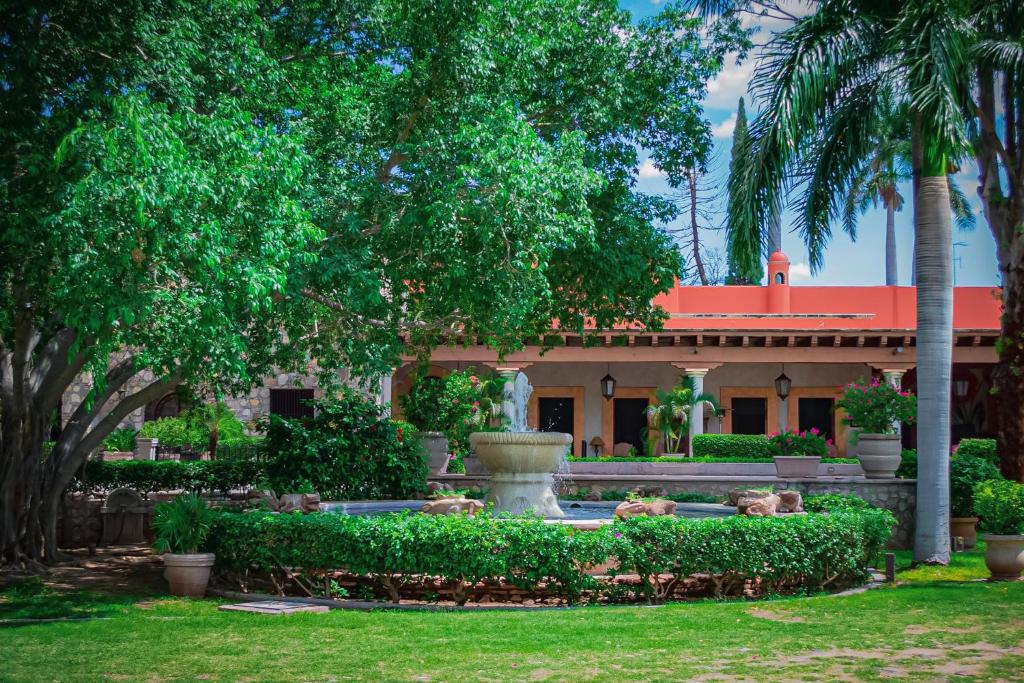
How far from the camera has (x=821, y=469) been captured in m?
19.6

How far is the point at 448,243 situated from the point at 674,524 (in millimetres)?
3512

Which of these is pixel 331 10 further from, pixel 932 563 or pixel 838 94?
pixel 932 563

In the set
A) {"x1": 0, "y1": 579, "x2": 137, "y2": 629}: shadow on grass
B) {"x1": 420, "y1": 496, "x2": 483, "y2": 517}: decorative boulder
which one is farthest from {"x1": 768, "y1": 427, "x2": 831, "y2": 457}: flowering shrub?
{"x1": 0, "y1": 579, "x2": 137, "y2": 629}: shadow on grass

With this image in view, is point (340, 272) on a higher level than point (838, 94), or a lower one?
lower

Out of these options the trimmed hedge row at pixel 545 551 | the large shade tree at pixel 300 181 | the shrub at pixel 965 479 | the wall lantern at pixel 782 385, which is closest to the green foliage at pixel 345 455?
the large shade tree at pixel 300 181

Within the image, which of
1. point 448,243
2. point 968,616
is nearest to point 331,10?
point 448,243

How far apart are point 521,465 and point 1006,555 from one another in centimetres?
515

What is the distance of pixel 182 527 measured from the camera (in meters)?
10.6

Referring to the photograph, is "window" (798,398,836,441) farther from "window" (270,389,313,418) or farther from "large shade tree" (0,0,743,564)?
"large shade tree" (0,0,743,564)

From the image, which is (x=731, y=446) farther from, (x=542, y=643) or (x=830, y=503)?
(x=542, y=643)

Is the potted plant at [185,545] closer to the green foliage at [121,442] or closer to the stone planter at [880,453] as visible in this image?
the stone planter at [880,453]

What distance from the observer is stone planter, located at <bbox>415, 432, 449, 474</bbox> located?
16859mm

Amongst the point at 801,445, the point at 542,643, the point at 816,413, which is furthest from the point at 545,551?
the point at 816,413

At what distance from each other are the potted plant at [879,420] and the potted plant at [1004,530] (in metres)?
3.53
